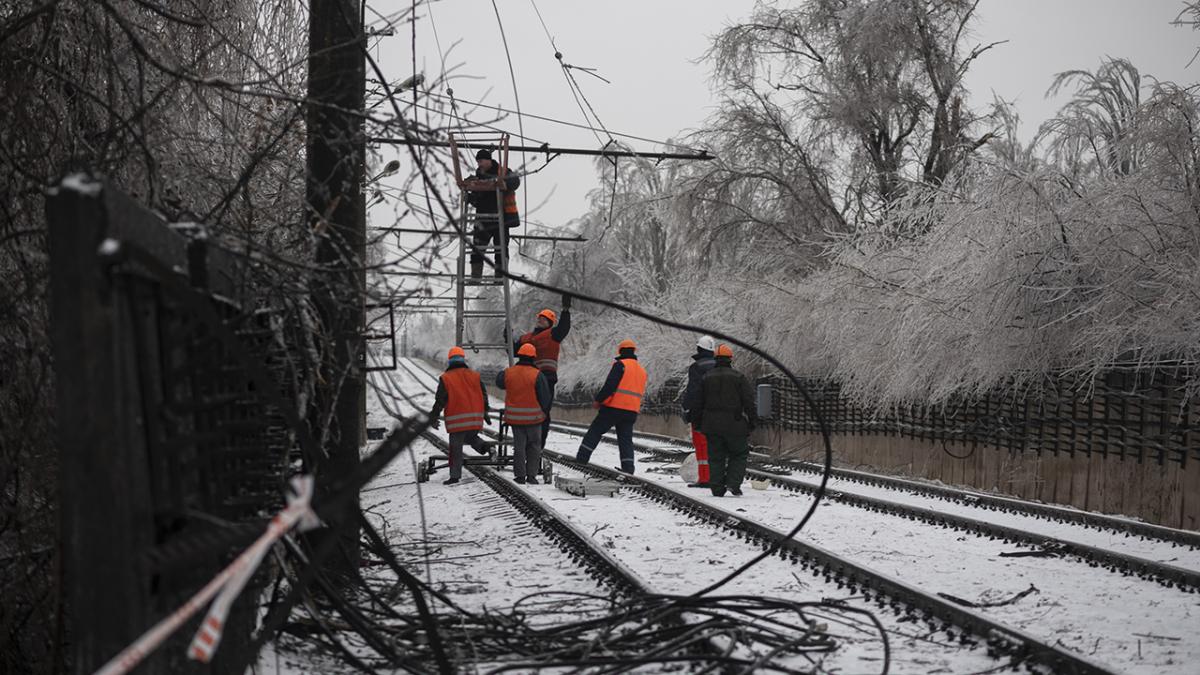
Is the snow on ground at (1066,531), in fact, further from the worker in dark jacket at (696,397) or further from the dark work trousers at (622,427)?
the dark work trousers at (622,427)

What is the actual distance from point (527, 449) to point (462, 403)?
1.08m

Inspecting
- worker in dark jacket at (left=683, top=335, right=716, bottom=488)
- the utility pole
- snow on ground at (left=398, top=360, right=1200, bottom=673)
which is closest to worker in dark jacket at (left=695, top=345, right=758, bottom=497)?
worker in dark jacket at (left=683, top=335, right=716, bottom=488)

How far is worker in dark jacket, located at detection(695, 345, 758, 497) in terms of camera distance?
12945mm

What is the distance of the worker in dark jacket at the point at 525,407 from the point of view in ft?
46.5

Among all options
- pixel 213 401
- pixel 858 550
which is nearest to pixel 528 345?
pixel 858 550

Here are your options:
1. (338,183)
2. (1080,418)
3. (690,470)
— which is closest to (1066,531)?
(1080,418)

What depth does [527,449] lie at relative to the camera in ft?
48.3

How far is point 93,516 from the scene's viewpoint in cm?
306

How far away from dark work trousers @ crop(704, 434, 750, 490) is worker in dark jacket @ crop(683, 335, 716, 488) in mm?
343

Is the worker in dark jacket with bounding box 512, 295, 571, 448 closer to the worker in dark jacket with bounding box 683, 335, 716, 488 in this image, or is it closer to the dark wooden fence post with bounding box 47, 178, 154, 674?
the worker in dark jacket with bounding box 683, 335, 716, 488

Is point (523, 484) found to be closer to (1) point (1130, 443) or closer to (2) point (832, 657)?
(1) point (1130, 443)

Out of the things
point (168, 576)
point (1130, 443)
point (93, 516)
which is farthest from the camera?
point (1130, 443)

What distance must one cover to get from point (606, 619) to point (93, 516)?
10.5 feet

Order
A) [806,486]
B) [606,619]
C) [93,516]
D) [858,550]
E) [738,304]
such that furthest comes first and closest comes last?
[738,304] → [806,486] → [858,550] → [606,619] → [93,516]
